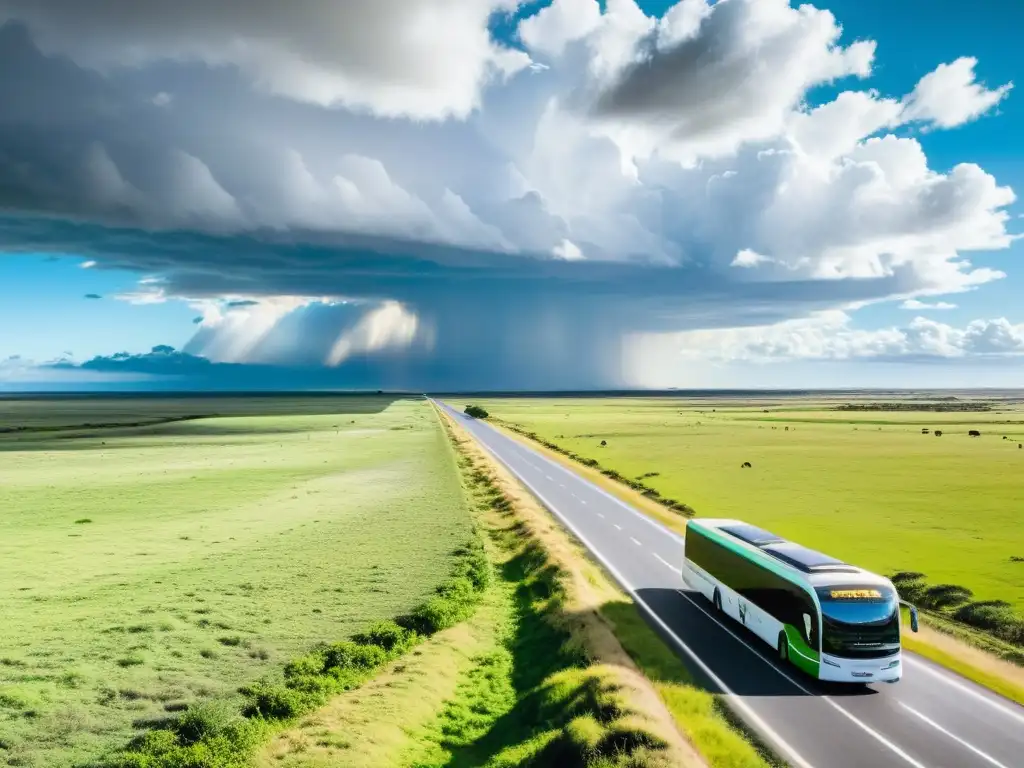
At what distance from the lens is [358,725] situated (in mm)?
22453

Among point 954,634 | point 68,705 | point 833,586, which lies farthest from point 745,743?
point 68,705

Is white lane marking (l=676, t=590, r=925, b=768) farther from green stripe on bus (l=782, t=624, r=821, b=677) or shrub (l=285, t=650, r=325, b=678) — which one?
shrub (l=285, t=650, r=325, b=678)

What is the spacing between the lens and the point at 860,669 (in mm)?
23797

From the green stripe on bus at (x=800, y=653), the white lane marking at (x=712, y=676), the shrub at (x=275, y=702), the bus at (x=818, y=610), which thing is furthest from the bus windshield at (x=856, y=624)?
the shrub at (x=275, y=702)

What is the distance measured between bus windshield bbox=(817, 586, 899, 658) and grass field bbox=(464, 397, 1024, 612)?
13.1m

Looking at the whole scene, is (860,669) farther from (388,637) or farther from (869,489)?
(869,489)

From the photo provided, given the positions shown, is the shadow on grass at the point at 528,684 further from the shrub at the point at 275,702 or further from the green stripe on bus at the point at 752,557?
the green stripe on bus at the point at 752,557

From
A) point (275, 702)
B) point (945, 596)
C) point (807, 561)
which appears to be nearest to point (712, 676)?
point (807, 561)

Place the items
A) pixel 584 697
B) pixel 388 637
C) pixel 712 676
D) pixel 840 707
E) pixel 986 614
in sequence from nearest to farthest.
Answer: pixel 584 697
pixel 840 707
pixel 712 676
pixel 388 637
pixel 986 614

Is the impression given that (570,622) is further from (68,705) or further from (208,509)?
(208,509)

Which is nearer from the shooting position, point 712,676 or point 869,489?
point 712,676

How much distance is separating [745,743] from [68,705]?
21.8 metres

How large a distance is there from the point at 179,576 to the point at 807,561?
3243 centimetres

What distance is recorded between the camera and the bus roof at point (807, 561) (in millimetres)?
24844
